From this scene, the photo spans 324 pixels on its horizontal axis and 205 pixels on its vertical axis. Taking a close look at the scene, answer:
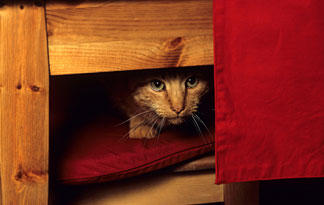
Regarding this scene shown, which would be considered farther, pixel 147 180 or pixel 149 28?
pixel 147 180

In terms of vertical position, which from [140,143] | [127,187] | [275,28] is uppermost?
[275,28]

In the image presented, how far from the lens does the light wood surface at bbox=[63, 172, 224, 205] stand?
2.87 ft

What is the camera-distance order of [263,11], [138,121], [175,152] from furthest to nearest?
[138,121], [175,152], [263,11]

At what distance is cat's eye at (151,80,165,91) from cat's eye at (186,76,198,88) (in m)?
0.08

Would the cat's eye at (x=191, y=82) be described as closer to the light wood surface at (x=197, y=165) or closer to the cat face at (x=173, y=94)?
the cat face at (x=173, y=94)

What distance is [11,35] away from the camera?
1.95 feet

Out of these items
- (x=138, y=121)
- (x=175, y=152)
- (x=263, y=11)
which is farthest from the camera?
(x=138, y=121)

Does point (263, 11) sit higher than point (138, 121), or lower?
higher

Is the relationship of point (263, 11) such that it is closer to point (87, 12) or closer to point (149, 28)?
point (149, 28)

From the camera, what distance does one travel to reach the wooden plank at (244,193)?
0.87 metres

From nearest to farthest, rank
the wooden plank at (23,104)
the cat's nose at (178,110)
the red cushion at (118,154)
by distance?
the wooden plank at (23,104)
the red cushion at (118,154)
the cat's nose at (178,110)

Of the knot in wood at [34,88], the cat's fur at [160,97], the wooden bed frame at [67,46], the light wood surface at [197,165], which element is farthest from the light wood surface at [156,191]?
the knot in wood at [34,88]

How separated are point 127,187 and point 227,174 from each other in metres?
0.35

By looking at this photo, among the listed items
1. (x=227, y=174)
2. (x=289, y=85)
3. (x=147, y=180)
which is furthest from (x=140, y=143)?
(x=289, y=85)
